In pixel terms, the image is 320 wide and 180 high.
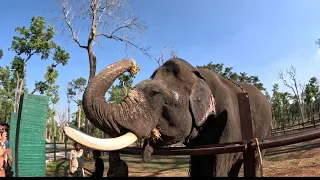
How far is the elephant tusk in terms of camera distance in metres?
2.38

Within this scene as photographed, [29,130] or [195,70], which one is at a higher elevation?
[195,70]

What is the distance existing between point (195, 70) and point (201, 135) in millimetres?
647

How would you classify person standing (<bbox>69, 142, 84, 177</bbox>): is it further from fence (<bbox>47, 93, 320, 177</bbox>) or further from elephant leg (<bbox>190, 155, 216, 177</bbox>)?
fence (<bbox>47, 93, 320, 177</bbox>)

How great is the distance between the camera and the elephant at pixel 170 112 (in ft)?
9.02

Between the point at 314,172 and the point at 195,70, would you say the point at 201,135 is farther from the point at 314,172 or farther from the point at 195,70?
the point at 314,172

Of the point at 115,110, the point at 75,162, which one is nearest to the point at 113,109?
the point at 115,110

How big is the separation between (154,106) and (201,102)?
46 cm

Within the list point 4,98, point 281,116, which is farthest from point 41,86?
point 281,116

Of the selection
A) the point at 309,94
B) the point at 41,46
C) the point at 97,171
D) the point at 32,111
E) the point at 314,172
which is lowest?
the point at 314,172

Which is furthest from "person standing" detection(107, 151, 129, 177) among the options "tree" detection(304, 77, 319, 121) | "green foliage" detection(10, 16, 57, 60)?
"tree" detection(304, 77, 319, 121)

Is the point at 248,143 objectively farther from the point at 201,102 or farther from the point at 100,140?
the point at 100,140

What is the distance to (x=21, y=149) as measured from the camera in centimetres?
442

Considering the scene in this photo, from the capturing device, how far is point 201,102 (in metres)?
3.17

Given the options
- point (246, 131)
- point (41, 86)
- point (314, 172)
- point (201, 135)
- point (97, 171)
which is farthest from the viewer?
point (41, 86)
